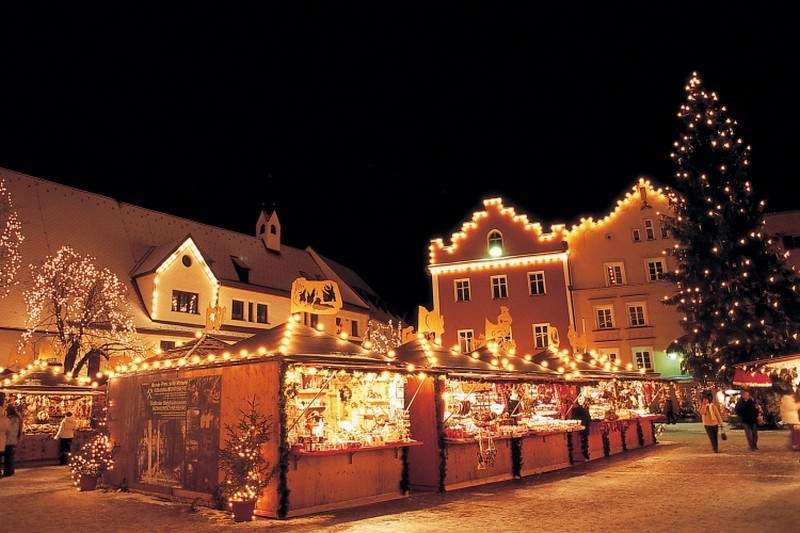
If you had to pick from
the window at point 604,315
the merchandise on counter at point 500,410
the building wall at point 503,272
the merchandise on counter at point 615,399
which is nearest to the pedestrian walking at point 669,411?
the window at point 604,315

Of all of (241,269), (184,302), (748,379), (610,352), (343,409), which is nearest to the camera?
(343,409)

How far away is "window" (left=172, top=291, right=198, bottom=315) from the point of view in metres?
29.8

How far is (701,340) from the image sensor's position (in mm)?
24781

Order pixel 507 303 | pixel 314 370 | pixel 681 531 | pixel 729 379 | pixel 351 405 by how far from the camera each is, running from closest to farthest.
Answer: pixel 681 531 < pixel 314 370 < pixel 351 405 < pixel 729 379 < pixel 507 303

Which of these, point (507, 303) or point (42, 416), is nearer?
point (42, 416)

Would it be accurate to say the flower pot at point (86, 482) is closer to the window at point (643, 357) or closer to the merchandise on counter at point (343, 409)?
the merchandise on counter at point (343, 409)

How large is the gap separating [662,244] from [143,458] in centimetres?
2992

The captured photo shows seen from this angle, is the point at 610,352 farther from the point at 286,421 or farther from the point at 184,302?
the point at 286,421

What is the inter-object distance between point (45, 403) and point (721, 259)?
92.2 feet

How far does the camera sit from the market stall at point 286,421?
33.9 ft

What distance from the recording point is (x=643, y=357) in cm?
3269

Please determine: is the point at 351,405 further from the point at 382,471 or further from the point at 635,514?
the point at 635,514

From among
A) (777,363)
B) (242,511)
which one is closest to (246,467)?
(242,511)

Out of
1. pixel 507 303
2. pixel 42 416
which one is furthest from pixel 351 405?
pixel 507 303
